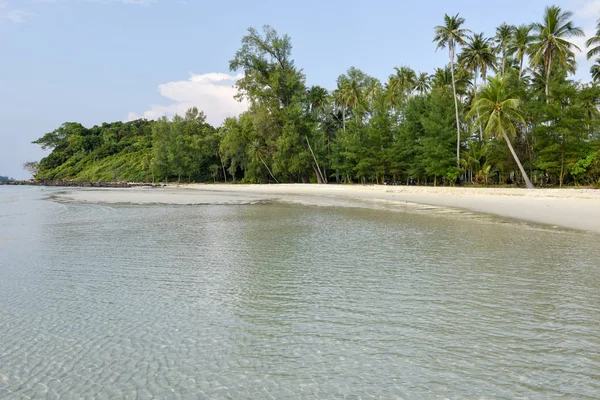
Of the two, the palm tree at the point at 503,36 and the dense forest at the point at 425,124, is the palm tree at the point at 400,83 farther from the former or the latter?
the palm tree at the point at 503,36

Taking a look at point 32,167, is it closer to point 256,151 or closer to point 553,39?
point 256,151

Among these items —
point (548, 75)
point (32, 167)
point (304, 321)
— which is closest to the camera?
point (304, 321)

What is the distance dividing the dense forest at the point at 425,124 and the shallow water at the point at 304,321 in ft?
71.8

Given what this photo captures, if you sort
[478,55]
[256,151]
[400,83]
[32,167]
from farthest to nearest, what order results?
[32,167]
[256,151]
[400,83]
[478,55]

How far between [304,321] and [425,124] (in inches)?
1227

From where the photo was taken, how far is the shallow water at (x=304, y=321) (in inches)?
114

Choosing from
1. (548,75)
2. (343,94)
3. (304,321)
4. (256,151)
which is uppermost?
(343,94)

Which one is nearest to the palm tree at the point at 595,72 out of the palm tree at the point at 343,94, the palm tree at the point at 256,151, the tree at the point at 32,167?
the palm tree at the point at 343,94

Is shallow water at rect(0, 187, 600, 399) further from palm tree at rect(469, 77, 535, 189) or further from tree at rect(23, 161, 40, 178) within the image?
tree at rect(23, 161, 40, 178)

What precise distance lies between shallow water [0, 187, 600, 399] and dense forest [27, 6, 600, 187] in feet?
71.8

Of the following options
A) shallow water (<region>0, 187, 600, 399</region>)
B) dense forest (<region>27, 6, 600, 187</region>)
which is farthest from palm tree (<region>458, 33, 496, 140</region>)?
shallow water (<region>0, 187, 600, 399</region>)

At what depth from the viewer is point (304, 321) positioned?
414cm

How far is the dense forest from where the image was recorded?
86.4 ft

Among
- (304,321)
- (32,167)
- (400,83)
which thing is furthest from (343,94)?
(32,167)
